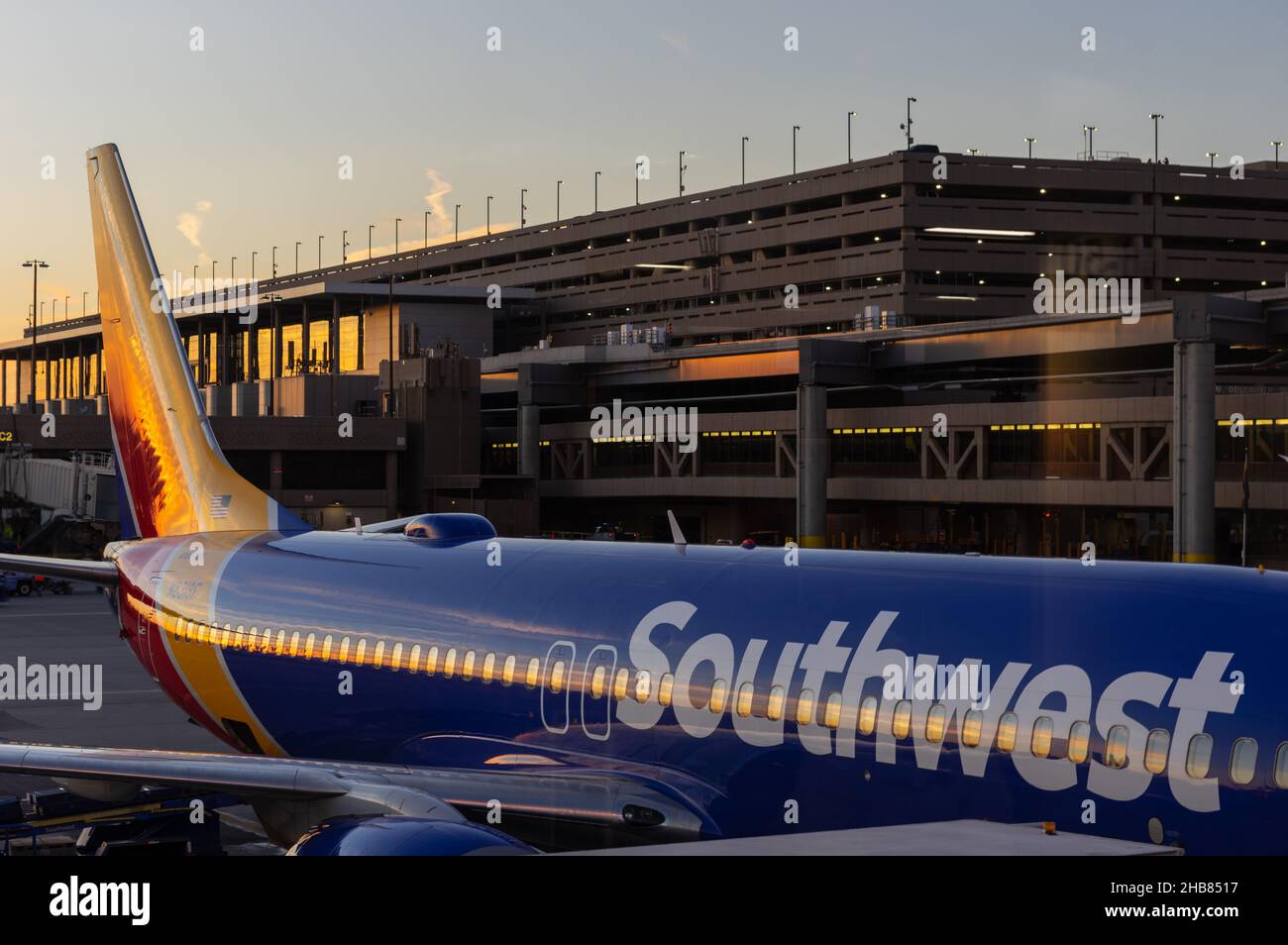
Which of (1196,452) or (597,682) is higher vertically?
(1196,452)

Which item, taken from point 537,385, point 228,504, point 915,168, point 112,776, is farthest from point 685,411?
point 112,776

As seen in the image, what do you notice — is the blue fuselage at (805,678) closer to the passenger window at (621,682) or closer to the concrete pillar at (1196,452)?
the passenger window at (621,682)

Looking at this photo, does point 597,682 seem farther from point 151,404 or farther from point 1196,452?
point 1196,452

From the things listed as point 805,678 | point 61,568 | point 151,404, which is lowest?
point 805,678

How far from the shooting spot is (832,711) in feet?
46.1

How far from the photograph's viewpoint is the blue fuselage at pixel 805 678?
38.7 ft

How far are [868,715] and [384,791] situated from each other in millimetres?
5156

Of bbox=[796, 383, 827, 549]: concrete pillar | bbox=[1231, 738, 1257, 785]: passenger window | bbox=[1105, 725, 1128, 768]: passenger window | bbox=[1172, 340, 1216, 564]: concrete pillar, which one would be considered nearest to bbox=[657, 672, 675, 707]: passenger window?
bbox=[1105, 725, 1128, 768]: passenger window

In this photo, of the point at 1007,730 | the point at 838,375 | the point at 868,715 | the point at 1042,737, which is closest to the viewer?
the point at 1042,737

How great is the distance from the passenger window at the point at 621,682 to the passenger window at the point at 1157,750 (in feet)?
21.4

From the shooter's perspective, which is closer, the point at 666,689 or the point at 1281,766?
the point at 1281,766

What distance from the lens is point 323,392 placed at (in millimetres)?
108625

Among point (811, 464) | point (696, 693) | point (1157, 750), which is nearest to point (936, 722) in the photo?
point (1157, 750)

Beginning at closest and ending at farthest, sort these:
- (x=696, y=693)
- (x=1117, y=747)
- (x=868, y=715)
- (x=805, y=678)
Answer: (x=1117, y=747), (x=868, y=715), (x=805, y=678), (x=696, y=693)
